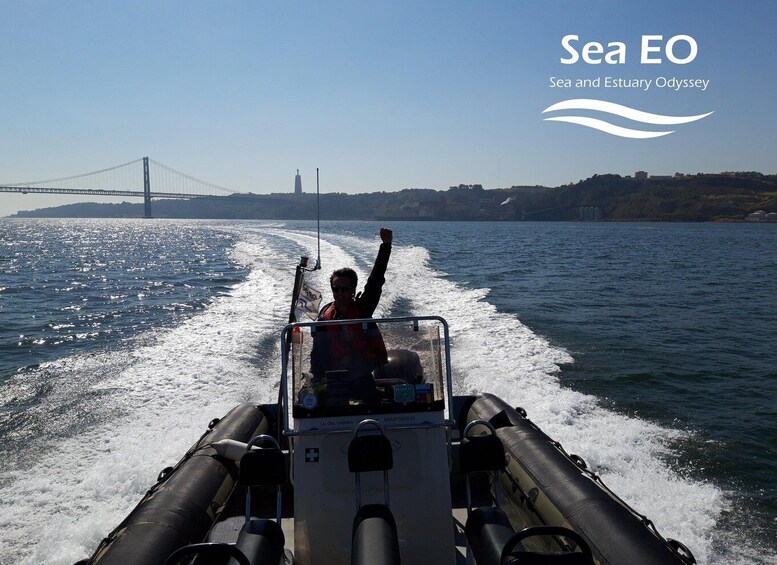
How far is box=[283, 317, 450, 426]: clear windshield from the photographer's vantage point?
11.4 ft

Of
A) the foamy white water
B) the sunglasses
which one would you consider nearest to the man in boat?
the sunglasses

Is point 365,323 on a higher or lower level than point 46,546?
higher

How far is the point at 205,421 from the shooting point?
23.2ft

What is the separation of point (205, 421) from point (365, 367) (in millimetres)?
4105

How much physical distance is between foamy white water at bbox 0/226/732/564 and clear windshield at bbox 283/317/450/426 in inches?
94.7

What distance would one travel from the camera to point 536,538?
4062 millimetres

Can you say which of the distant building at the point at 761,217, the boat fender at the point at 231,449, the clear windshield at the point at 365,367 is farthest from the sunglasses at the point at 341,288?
the distant building at the point at 761,217

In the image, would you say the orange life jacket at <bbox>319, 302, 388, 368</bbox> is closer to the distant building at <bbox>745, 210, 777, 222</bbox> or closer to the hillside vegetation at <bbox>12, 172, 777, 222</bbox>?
the hillside vegetation at <bbox>12, 172, 777, 222</bbox>

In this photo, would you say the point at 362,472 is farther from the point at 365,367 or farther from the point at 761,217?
the point at 761,217

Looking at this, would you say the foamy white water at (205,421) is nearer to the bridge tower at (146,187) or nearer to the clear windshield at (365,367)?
the clear windshield at (365,367)

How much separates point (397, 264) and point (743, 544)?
1898 centimetres

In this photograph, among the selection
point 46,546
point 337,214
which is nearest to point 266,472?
point 46,546

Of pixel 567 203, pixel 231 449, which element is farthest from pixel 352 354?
pixel 567 203

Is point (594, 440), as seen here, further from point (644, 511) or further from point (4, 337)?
point (4, 337)
